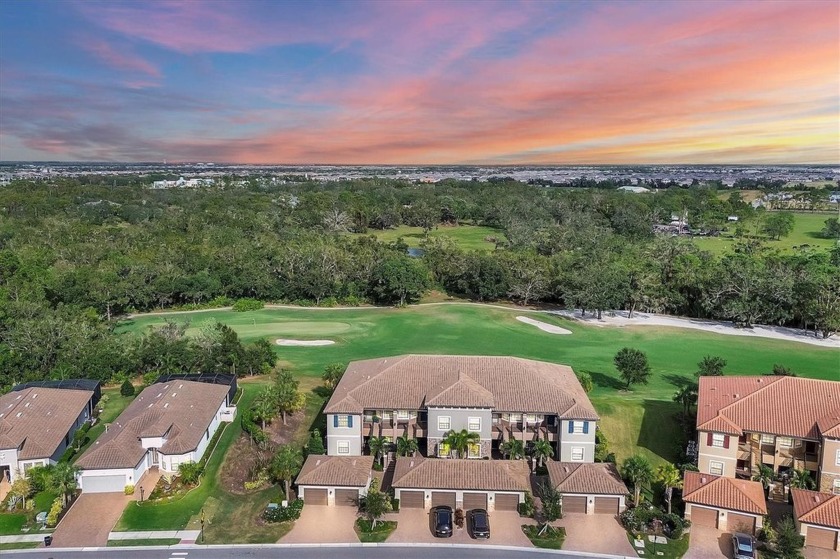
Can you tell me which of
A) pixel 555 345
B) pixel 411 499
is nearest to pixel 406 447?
pixel 411 499

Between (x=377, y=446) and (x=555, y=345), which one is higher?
(x=377, y=446)

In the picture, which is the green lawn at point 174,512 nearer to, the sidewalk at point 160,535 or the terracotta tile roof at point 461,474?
the sidewalk at point 160,535

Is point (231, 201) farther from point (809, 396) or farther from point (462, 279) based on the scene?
point (809, 396)

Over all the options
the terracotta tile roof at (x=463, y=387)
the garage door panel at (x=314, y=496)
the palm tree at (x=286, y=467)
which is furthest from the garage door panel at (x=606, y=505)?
the palm tree at (x=286, y=467)

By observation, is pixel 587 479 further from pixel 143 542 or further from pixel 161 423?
A: pixel 161 423

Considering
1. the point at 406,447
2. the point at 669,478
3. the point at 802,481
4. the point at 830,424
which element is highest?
the point at 830,424

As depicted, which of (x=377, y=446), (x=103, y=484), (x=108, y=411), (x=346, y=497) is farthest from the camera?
(x=108, y=411)

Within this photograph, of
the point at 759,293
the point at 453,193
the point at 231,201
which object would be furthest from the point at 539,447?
the point at 453,193
